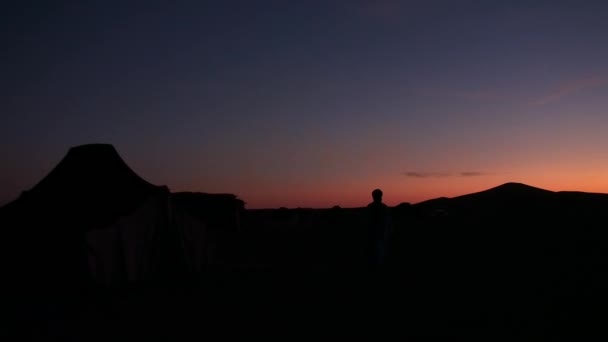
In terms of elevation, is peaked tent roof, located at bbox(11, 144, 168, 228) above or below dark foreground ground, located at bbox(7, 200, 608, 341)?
above

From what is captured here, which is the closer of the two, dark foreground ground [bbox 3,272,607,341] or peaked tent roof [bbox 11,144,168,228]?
dark foreground ground [bbox 3,272,607,341]

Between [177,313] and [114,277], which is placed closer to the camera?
[177,313]

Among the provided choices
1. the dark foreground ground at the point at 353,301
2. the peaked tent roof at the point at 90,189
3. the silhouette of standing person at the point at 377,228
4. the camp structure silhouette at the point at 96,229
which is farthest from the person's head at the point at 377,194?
the peaked tent roof at the point at 90,189

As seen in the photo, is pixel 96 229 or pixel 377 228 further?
pixel 96 229

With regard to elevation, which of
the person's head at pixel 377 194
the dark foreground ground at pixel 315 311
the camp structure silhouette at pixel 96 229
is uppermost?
the person's head at pixel 377 194

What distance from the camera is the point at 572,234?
68.4ft

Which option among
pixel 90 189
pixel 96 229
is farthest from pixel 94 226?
pixel 90 189

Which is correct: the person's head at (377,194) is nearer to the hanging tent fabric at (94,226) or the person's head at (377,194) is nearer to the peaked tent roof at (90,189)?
the hanging tent fabric at (94,226)

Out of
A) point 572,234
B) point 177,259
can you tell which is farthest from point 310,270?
point 572,234

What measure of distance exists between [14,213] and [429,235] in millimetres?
A: 17295

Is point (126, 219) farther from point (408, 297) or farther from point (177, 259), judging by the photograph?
point (408, 297)

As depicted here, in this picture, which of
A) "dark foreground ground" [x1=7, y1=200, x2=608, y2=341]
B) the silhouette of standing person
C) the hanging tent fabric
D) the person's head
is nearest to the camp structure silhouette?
the hanging tent fabric

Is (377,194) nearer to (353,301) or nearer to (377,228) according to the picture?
(377,228)

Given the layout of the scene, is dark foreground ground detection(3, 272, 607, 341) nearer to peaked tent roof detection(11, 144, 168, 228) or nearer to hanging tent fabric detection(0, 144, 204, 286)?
hanging tent fabric detection(0, 144, 204, 286)
